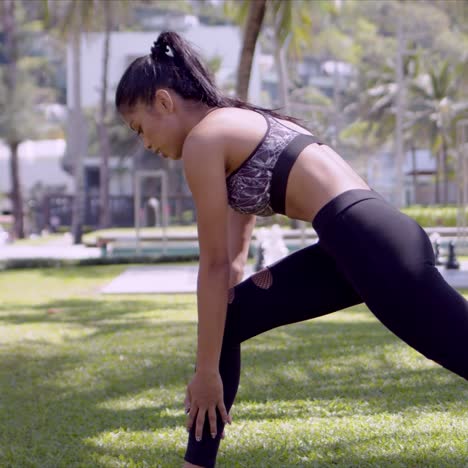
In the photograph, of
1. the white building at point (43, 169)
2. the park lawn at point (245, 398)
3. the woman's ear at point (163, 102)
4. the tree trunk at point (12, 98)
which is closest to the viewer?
the woman's ear at point (163, 102)

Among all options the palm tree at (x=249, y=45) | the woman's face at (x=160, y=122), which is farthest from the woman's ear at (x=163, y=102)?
the palm tree at (x=249, y=45)

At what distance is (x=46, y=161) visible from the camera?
55281 millimetres

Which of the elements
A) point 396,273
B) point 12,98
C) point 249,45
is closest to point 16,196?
point 12,98

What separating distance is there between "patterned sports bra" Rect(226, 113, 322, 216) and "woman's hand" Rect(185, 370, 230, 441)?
1.70ft

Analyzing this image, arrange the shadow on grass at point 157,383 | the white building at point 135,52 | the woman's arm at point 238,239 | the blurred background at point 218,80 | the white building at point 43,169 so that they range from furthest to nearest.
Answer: the white building at point 43,169 → the white building at point 135,52 → the blurred background at point 218,80 → the shadow on grass at point 157,383 → the woman's arm at point 238,239

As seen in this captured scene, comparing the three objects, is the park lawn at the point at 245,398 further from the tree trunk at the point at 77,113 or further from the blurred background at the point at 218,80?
the tree trunk at the point at 77,113

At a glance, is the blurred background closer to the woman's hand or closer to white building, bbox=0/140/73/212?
white building, bbox=0/140/73/212

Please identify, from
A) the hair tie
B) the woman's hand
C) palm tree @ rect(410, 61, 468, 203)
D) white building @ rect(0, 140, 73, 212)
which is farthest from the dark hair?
white building @ rect(0, 140, 73, 212)

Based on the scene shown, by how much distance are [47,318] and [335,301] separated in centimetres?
750

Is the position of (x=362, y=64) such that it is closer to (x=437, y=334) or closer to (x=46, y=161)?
(x=46, y=161)

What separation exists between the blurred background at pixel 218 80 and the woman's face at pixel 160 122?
40.6ft

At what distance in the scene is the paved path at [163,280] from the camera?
1252 cm

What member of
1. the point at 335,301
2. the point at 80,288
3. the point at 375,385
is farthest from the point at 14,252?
the point at 335,301

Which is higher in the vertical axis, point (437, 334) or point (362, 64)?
point (437, 334)
